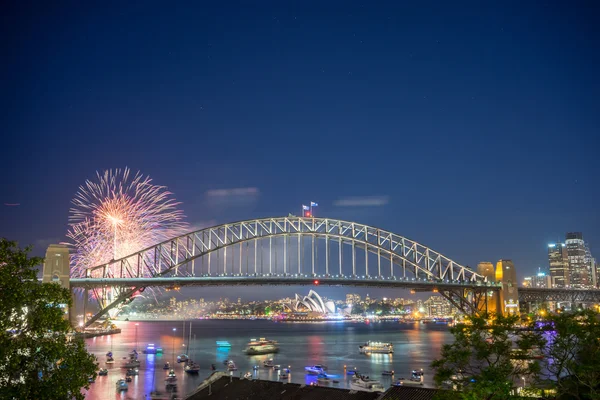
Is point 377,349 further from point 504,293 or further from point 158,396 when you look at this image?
point 158,396

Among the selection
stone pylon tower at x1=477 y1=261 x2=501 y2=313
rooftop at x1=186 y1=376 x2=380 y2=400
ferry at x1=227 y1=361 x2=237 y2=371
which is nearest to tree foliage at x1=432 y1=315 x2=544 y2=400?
rooftop at x1=186 y1=376 x2=380 y2=400

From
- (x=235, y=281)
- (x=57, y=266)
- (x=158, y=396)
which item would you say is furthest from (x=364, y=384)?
(x=57, y=266)

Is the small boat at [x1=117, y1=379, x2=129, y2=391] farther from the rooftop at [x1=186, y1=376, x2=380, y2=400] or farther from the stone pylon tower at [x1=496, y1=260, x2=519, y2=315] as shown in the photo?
the stone pylon tower at [x1=496, y1=260, x2=519, y2=315]

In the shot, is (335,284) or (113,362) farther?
(335,284)

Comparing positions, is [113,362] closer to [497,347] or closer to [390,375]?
[390,375]

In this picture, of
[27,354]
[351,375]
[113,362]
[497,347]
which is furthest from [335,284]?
[27,354]

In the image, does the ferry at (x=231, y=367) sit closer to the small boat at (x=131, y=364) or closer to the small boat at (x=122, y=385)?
the small boat at (x=131, y=364)

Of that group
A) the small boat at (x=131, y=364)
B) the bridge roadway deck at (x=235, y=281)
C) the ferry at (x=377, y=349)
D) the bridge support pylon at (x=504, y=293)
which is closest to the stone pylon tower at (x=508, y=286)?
the bridge support pylon at (x=504, y=293)
